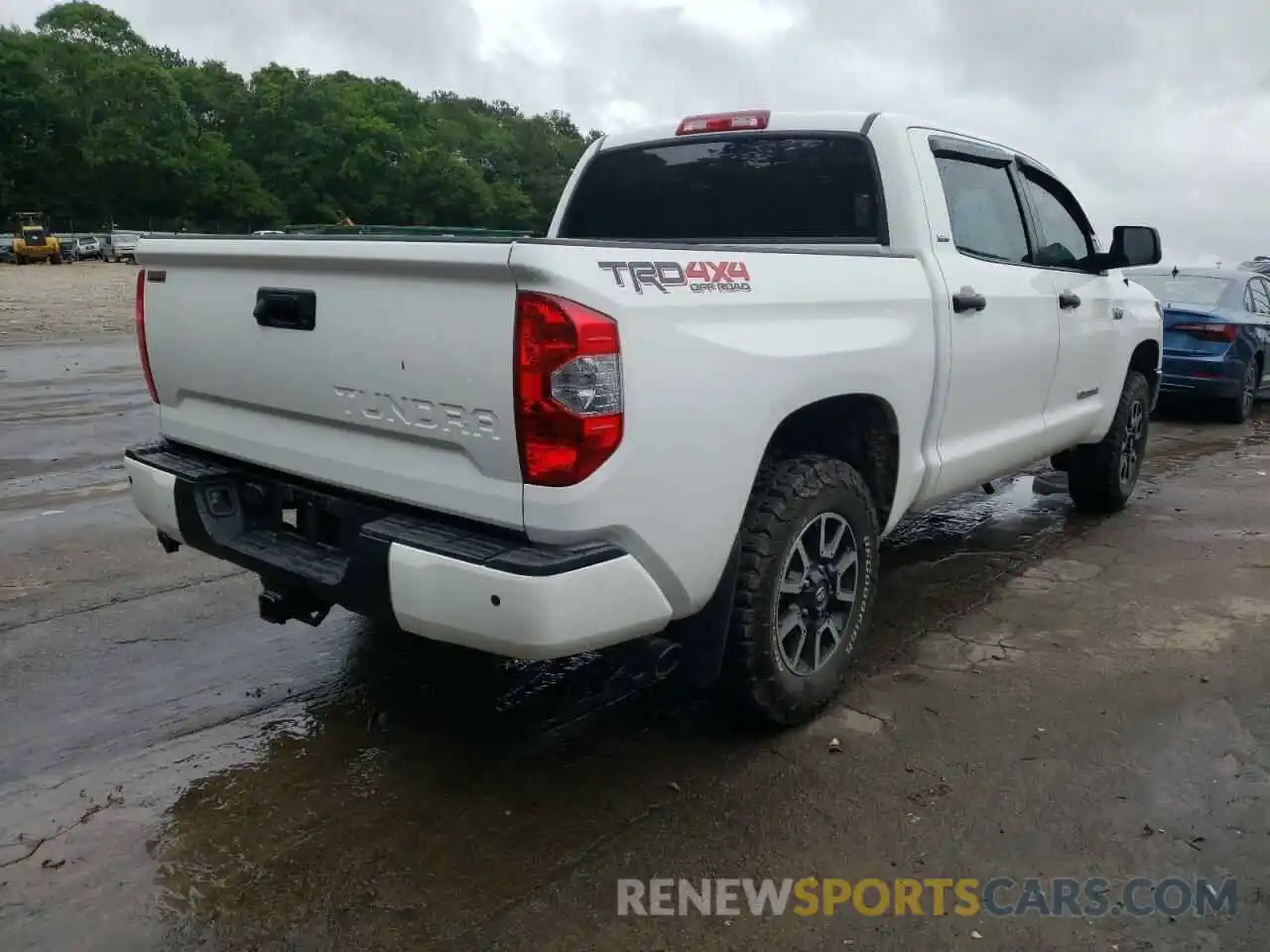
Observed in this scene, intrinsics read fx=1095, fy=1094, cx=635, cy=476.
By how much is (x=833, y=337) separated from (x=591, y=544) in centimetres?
113

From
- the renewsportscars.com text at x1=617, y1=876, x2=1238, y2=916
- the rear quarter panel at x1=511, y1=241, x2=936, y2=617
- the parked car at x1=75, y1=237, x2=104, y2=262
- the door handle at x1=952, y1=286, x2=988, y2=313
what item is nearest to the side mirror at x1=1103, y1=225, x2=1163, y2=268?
the door handle at x1=952, y1=286, x2=988, y2=313

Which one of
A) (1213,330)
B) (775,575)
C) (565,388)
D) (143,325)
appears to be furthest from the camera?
(1213,330)

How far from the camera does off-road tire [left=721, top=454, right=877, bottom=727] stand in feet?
10.4

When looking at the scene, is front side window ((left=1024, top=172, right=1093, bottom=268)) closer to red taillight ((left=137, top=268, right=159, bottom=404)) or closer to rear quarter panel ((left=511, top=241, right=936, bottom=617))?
rear quarter panel ((left=511, top=241, right=936, bottom=617))

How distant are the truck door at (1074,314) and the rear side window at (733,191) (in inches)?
49.8

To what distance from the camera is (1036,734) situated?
359 centimetres

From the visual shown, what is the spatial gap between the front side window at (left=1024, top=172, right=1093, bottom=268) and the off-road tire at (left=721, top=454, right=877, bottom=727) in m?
2.10

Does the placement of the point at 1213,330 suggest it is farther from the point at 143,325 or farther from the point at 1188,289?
the point at 143,325

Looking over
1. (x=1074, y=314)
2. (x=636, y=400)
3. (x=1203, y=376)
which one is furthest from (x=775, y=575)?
(x=1203, y=376)

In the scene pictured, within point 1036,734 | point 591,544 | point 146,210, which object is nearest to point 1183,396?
point 1036,734

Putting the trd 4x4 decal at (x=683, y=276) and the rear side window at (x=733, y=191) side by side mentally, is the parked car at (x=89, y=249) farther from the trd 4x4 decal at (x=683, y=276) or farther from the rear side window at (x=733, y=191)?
the trd 4x4 decal at (x=683, y=276)

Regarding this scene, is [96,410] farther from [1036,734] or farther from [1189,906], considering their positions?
[1189,906]

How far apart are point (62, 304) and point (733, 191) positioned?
77.3 feet

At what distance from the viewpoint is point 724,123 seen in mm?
4430
